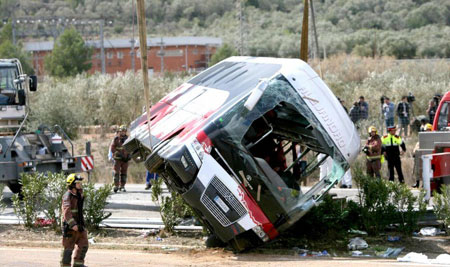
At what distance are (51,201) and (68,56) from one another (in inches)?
2340

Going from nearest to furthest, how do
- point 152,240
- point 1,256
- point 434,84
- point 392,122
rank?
point 1,256, point 152,240, point 392,122, point 434,84

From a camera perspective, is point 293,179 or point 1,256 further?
point 293,179

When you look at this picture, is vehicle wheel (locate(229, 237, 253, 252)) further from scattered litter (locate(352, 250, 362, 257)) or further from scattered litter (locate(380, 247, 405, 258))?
scattered litter (locate(380, 247, 405, 258))

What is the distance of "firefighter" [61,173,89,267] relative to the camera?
35.3 ft

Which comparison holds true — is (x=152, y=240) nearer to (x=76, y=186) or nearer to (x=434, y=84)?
(x=76, y=186)

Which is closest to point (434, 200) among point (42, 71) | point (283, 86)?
point (283, 86)

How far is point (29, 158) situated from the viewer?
61.7 feet

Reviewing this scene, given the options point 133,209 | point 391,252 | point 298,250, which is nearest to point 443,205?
point 391,252

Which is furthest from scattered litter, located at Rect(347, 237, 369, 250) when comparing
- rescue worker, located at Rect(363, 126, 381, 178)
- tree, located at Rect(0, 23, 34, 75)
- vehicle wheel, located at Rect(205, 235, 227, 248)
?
tree, located at Rect(0, 23, 34, 75)

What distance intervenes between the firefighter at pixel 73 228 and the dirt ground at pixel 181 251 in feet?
2.92

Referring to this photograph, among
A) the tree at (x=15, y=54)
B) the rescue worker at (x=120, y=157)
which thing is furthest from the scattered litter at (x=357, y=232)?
the tree at (x=15, y=54)

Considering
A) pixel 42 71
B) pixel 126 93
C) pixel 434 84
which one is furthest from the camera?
pixel 42 71

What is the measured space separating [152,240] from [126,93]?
30832 mm

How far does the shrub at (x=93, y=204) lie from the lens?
14.3 metres
